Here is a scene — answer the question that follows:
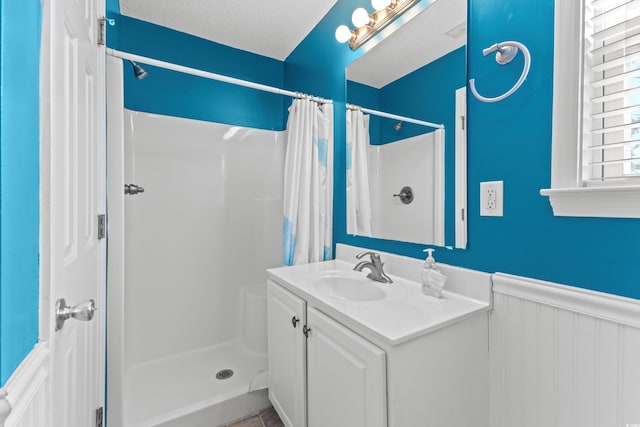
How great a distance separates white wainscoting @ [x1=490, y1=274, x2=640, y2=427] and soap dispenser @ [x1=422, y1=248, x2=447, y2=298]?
18 centimetres

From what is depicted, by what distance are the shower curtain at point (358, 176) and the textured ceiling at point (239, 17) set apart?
828 millimetres

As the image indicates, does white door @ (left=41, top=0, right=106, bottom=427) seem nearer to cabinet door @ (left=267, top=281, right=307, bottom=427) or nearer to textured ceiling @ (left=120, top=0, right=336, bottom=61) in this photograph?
cabinet door @ (left=267, top=281, right=307, bottom=427)

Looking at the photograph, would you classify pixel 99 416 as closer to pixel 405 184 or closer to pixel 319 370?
pixel 319 370

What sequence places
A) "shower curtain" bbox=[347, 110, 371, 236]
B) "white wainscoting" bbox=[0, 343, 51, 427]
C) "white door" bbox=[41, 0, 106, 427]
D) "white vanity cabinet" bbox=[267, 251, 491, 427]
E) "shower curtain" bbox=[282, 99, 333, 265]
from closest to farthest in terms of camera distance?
"white wainscoting" bbox=[0, 343, 51, 427]
"white door" bbox=[41, 0, 106, 427]
"white vanity cabinet" bbox=[267, 251, 491, 427]
"shower curtain" bbox=[347, 110, 371, 236]
"shower curtain" bbox=[282, 99, 333, 265]

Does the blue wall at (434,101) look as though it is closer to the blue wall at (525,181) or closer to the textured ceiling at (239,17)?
the blue wall at (525,181)

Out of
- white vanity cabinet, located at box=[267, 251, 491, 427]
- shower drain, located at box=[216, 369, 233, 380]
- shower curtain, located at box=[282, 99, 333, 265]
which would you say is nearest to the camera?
white vanity cabinet, located at box=[267, 251, 491, 427]

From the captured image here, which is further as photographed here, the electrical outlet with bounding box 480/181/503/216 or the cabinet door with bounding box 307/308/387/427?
the electrical outlet with bounding box 480/181/503/216

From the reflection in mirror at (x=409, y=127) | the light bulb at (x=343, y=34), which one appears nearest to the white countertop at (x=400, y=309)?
the reflection in mirror at (x=409, y=127)

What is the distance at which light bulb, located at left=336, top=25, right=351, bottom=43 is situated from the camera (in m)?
1.61

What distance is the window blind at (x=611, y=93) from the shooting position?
2.44 ft

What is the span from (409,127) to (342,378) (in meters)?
1.06

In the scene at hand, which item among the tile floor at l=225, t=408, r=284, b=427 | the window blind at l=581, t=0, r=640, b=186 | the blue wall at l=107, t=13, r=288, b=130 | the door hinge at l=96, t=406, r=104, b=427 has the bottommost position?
the tile floor at l=225, t=408, r=284, b=427

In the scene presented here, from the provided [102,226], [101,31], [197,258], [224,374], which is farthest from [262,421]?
[101,31]

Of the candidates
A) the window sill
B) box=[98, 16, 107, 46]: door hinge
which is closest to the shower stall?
box=[98, 16, 107, 46]: door hinge
